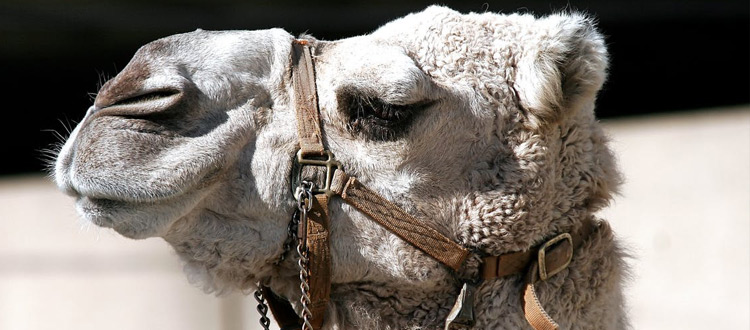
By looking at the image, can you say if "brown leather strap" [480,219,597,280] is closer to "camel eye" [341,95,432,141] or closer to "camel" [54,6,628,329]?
"camel" [54,6,628,329]

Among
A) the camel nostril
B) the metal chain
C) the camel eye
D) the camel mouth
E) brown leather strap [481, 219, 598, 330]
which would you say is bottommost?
brown leather strap [481, 219, 598, 330]

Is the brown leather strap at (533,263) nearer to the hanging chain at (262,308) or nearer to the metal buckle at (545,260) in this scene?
the metal buckle at (545,260)

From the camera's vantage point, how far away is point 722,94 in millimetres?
8133

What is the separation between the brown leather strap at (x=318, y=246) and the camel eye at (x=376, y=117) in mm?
237

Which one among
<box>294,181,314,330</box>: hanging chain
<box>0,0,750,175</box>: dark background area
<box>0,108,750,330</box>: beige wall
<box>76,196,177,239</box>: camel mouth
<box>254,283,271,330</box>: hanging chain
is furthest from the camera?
<box>0,0,750,175</box>: dark background area

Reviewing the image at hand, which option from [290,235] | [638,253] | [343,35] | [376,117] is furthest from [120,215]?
[343,35]

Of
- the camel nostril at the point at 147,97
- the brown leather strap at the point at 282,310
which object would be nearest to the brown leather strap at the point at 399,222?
the brown leather strap at the point at 282,310

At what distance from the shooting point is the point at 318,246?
2.72 m

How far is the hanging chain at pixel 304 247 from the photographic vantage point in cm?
269

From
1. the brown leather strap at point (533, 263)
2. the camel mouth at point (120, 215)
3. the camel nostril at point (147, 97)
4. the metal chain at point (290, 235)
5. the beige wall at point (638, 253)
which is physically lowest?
the beige wall at point (638, 253)

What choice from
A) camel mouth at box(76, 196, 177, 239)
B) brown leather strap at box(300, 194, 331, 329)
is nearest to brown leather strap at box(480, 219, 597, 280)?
brown leather strap at box(300, 194, 331, 329)

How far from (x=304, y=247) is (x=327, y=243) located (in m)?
0.07

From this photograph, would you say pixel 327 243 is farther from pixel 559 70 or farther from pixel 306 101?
pixel 559 70

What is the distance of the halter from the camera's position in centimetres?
271
